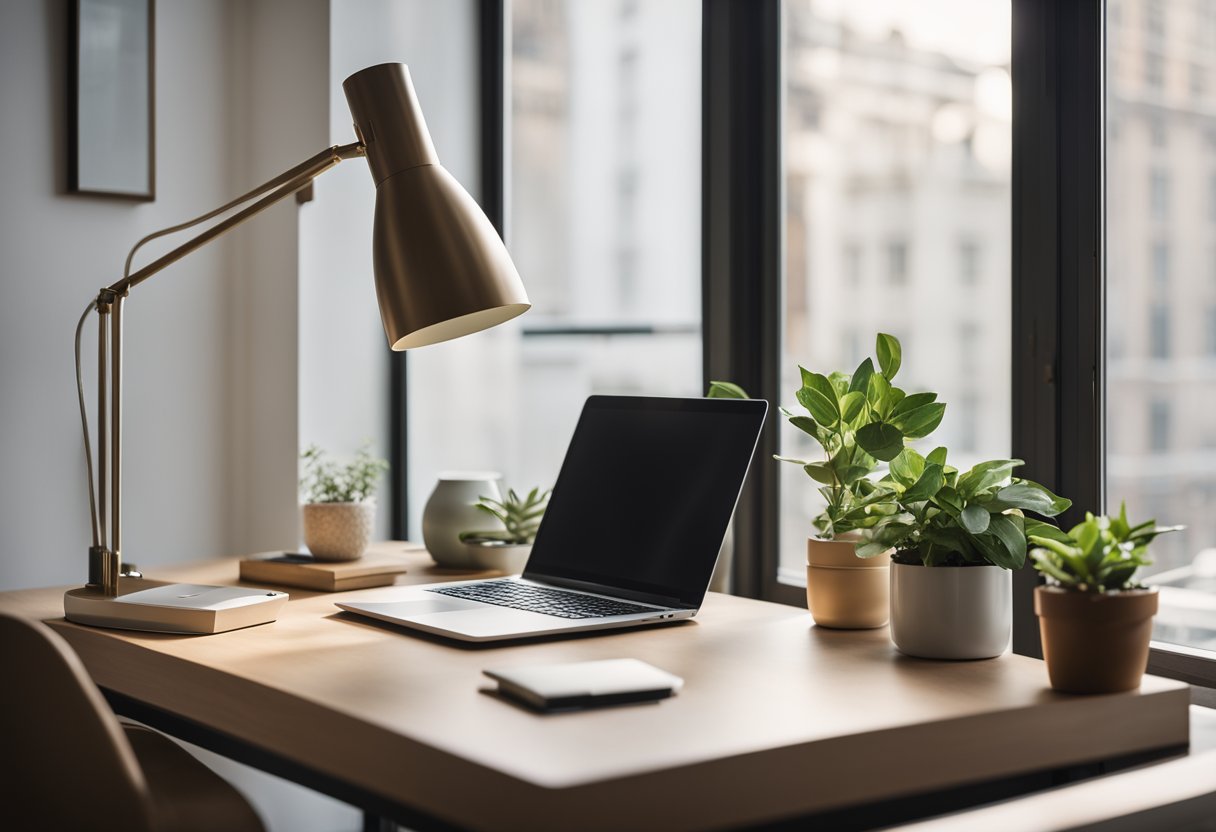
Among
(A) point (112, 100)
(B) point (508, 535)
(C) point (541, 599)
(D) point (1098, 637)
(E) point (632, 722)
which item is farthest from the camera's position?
(A) point (112, 100)

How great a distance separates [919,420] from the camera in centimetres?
136

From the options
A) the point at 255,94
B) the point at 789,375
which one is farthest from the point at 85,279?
the point at 789,375

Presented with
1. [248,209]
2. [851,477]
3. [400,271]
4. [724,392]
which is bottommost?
[851,477]

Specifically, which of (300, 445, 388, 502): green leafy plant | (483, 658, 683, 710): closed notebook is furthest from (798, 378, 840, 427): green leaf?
(300, 445, 388, 502): green leafy plant

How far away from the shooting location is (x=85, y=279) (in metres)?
2.32

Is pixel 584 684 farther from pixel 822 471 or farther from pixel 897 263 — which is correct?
pixel 897 263

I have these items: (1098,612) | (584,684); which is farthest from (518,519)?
(1098,612)

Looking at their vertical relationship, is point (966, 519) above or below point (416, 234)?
below

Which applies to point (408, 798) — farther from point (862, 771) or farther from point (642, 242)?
point (642, 242)

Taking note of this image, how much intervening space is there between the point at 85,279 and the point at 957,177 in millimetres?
1555

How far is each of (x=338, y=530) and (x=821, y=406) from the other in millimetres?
815

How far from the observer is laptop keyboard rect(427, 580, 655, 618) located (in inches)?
57.4

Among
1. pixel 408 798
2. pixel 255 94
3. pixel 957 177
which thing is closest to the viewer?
pixel 408 798

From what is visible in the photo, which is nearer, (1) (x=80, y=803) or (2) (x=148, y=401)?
(1) (x=80, y=803)
